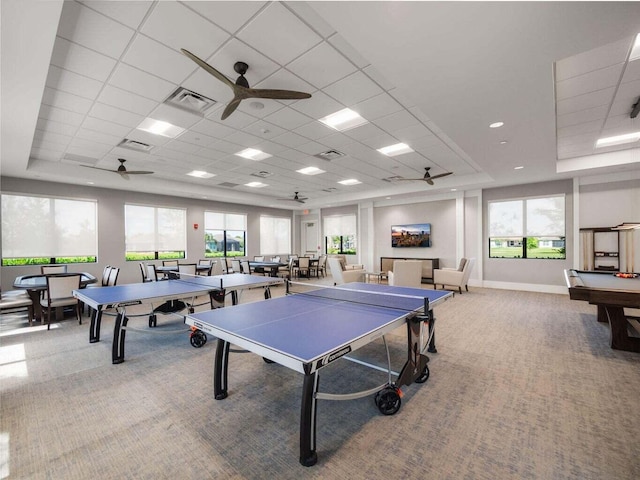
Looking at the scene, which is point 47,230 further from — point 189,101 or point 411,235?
point 411,235

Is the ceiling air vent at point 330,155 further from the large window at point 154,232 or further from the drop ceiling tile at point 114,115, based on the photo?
the large window at point 154,232

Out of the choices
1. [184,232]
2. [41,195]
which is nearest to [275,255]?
[184,232]

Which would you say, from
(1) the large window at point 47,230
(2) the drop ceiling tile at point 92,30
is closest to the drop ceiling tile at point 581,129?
(2) the drop ceiling tile at point 92,30

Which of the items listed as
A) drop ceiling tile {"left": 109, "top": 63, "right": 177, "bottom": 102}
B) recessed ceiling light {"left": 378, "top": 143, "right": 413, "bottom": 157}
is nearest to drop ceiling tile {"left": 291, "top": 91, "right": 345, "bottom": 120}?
drop ceiling tile {"left": 109, "top": 63, "right": 177, "bottom": 102}

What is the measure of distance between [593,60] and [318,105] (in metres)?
3.10

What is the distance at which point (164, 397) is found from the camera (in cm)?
253

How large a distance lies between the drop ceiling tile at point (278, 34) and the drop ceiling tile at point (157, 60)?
2.61 ft

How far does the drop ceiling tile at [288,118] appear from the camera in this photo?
13.1ft

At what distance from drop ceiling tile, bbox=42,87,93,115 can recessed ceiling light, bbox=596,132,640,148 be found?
8.87 metres

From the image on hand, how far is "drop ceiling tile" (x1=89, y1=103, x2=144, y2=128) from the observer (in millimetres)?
3889

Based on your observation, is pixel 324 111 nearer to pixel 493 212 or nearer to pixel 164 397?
pixel 164 397

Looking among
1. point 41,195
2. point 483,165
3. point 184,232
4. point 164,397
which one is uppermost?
point 483,165

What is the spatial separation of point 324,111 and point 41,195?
796 cm

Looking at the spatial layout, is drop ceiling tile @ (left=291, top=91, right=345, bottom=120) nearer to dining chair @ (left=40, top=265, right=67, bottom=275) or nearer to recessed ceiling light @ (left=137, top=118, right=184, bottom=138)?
recessed ceiling light @ (left=137, top=118, right=184, bottom=138)
